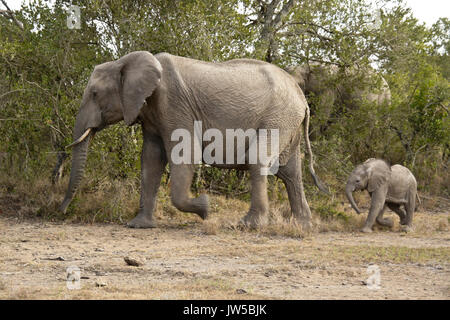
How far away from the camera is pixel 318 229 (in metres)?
8.71

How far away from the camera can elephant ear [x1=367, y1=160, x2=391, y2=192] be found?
8812 millimetres

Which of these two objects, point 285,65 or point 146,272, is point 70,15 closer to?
point 285,65

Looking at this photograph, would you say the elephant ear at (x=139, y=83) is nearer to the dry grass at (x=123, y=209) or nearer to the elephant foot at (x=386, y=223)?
the dry grass at (x=123, y=209)

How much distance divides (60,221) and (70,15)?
3.50 m

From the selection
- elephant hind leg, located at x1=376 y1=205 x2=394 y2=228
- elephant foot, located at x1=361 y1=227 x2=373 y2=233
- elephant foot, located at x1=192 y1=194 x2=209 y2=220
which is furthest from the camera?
elephant hind leg, located at x1=376 y1=205 x2=394 y2=228

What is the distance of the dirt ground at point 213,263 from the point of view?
15.6ft

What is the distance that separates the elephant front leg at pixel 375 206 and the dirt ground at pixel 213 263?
220 mm

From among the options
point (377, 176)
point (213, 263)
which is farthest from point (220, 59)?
point (213, 263)

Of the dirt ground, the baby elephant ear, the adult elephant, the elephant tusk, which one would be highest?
the adult elephant

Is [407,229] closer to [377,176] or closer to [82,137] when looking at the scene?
[377,176]

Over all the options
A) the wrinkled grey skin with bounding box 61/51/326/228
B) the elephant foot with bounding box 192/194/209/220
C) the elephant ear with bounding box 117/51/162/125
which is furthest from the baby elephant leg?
the elephant ear with bounding box 117/51/162/125

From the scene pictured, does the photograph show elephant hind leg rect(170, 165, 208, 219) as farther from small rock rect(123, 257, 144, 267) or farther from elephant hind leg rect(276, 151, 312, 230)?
small rock rect(123, 257, 144, 267)

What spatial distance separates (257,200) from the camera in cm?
830
